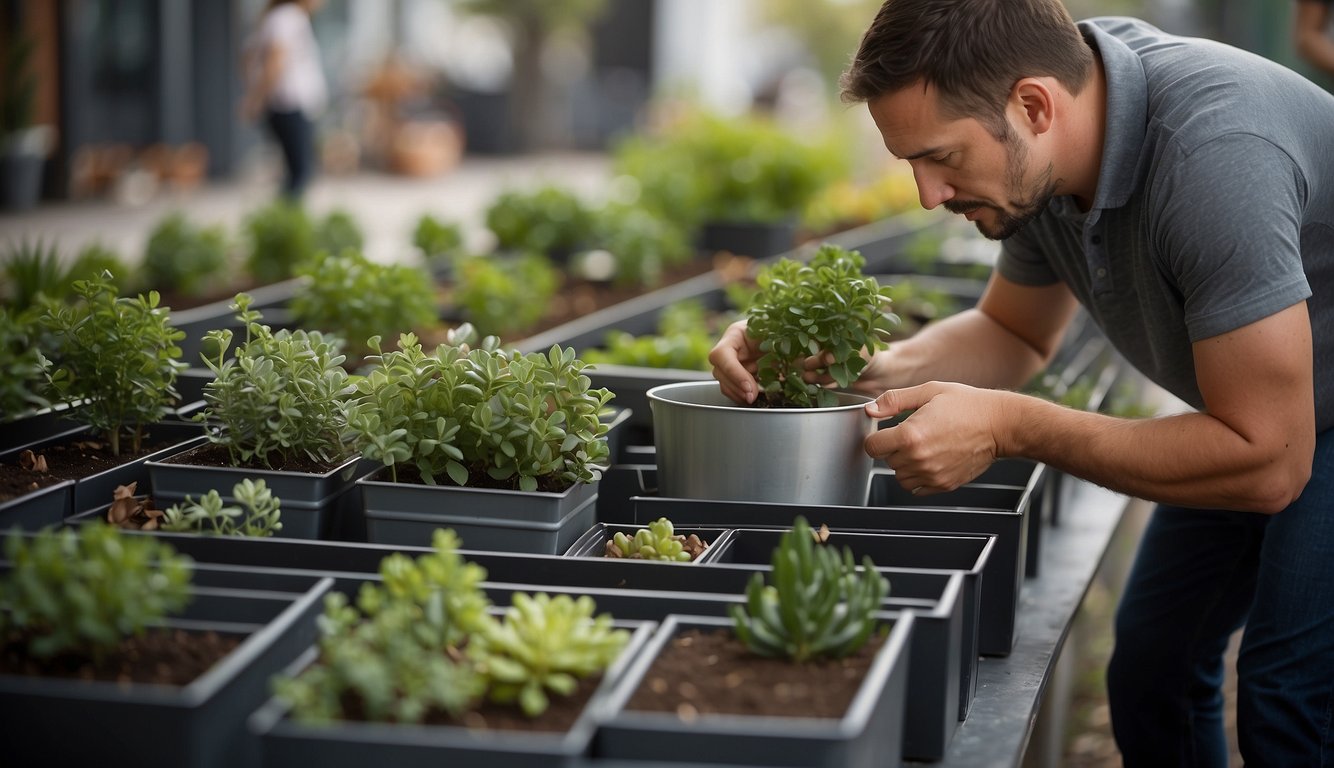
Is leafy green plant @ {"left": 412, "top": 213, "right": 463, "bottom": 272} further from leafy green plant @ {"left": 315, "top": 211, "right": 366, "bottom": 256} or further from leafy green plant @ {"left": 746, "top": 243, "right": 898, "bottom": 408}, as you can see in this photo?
leafy green plant @ {"left": 746, "top": 243, "right": 898, "bottom": 408}

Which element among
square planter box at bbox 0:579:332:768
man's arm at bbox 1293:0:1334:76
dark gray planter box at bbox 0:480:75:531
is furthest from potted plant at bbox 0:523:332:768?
man's arm at bbox 1293:0:1334:76

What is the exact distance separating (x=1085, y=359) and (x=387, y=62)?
48.4ft

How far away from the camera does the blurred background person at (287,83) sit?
7.69 meters

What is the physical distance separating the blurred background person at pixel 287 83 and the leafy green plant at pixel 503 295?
3981 mm

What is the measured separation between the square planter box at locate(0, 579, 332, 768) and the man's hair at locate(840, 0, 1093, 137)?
107 cm

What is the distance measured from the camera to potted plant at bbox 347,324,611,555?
1.72 metres

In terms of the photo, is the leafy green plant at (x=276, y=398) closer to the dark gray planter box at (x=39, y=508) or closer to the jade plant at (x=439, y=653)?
the dark gray planter box at (x=39, y=508)

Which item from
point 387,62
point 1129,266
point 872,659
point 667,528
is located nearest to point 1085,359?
point 1129,266

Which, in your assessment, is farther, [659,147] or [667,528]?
[659,147]

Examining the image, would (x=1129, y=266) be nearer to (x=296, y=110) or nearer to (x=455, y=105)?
(x=296, y=110)

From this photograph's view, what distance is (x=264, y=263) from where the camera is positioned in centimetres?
473

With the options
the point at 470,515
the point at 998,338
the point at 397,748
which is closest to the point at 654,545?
the point at 470,515

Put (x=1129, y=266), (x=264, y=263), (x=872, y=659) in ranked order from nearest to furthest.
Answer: (x=872, y=659) → (x=1129, y=266) → (x=264, y=263)

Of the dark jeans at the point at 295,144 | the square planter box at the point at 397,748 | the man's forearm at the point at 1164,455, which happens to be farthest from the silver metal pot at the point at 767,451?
the dark jeans at the point at 295,144
